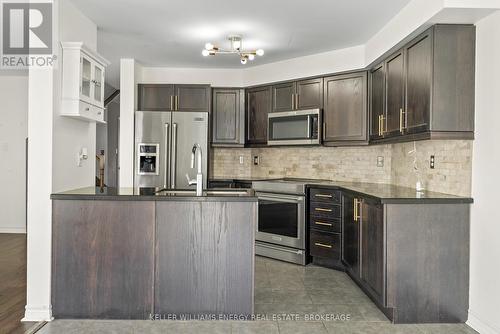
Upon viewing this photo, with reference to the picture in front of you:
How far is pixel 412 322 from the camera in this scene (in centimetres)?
285

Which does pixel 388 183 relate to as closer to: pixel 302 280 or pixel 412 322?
pixel 302 280

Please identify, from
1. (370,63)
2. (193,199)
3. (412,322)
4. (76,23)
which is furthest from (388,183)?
(76,23)

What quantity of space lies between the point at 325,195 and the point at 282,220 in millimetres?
639

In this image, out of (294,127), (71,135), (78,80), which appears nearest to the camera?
(78,80)

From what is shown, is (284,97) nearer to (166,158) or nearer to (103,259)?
(166,158)

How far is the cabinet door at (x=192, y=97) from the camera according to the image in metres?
5.37

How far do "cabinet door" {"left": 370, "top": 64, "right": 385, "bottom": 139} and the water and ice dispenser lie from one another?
8.96 feet

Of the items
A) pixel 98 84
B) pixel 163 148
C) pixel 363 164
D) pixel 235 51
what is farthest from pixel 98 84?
pixel 363 164

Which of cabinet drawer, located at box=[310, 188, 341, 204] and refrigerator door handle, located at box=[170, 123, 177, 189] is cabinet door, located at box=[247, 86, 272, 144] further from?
cabinet drawer, located at box=[310, 188, 341, 204]

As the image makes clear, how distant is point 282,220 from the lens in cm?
459

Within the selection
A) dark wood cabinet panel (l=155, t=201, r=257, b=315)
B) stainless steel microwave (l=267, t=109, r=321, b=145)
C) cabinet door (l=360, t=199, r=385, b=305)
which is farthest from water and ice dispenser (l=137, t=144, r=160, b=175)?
cabinet door (l=360, t=199, r=385, b=305)

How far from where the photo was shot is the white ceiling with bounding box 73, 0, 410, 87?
10.9 feet

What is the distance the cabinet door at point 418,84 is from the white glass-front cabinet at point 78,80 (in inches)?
106

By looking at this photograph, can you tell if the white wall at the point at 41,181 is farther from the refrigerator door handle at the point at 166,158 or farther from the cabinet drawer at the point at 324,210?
the cabinet drawer at the point at 324,210
